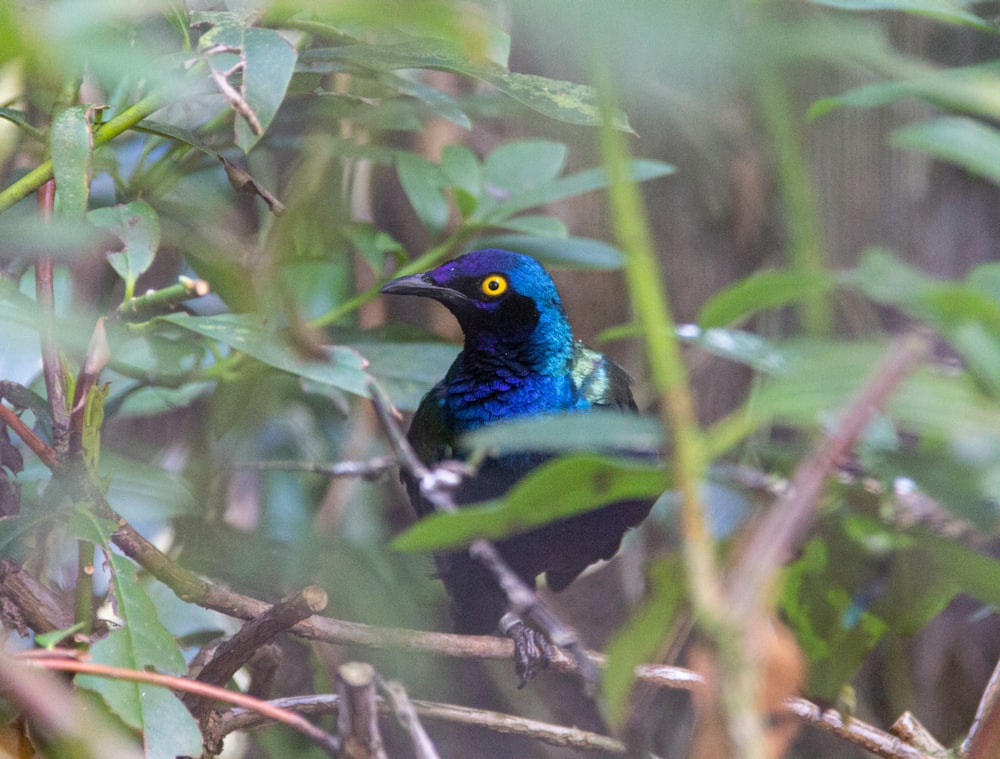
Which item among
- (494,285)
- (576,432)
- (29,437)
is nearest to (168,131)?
(29,437)

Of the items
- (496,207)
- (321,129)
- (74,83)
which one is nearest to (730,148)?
(496,207)

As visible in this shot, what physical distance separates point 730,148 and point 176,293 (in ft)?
7.75

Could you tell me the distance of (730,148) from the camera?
3.43m

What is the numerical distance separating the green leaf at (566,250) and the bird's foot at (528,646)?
0.92 m

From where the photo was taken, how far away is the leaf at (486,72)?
5.39 ft

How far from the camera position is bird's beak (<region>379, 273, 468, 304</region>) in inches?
93.7

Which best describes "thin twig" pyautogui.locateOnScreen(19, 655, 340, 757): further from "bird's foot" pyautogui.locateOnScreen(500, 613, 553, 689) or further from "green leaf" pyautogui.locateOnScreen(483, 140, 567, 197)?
"green leaf" pyautogui.locateOnScreen(483, 140, 567, 197)

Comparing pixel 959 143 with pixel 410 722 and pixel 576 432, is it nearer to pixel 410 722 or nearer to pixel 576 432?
pixel 576 432

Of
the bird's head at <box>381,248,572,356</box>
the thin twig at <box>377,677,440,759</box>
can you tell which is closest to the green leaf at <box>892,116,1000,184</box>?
the thin twig at <box>377,677,440,759</box>

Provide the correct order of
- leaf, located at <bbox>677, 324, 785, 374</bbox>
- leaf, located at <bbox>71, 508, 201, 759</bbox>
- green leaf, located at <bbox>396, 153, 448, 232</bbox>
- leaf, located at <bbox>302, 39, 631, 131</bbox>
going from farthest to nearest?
green leaf, located at <bbox>396, 153, 448, 232</bbox> → leaf, located at <bbox>302, 39, 631, 131</bbox> → leaf, located at <bbox>71, 508, 201, 759</bbox> → leaf, located at <bbox>677, 324, 785, 374</bbox>

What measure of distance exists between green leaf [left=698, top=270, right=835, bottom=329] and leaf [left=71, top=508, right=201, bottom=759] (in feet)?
3.19

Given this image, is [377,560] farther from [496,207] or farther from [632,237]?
[632,237]

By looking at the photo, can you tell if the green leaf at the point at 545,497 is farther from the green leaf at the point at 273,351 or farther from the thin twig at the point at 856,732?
the thin twig at the point at 856,732

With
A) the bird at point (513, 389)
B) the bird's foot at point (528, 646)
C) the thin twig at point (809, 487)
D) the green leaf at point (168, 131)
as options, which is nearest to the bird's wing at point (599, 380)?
the bird at point (513, 389)
